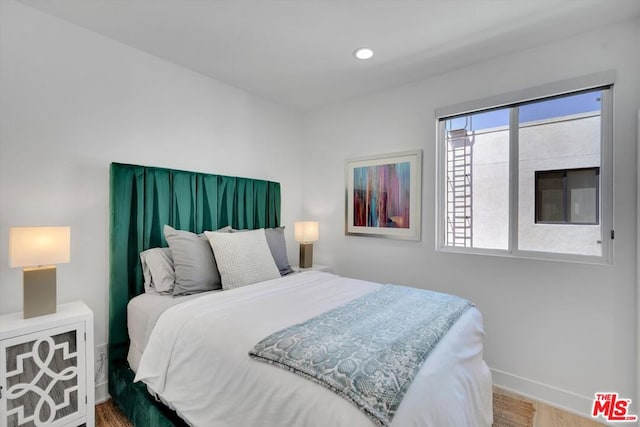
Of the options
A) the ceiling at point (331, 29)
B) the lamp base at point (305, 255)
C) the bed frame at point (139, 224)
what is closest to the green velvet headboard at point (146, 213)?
the bed frame at point (139, 224)

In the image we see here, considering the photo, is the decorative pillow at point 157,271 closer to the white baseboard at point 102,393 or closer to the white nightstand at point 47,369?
the white nightstand at point 47,369

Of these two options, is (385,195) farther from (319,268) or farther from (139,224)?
(139,224)

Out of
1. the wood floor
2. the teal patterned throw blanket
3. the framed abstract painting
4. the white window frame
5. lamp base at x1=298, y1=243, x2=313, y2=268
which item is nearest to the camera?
the teal patterned throw blanket

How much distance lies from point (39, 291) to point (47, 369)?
420 millimetres

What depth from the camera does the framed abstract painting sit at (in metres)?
2.86

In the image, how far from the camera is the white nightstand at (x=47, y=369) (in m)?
1.50

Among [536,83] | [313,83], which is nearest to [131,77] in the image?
[313,83]

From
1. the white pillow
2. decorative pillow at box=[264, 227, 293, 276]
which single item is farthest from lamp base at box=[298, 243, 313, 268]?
the white pillow

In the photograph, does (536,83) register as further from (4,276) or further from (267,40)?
(4,276)

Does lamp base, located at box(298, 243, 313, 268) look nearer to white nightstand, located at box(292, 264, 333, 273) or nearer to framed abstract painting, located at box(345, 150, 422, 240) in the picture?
white nightstand, located at box(292, 264, 333, 273)

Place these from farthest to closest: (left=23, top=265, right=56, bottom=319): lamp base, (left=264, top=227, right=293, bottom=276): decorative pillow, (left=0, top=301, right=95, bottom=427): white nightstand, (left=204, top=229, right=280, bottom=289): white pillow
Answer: (left=264, top=227, right=293, bottom=276): decorative pillow < (left=204, top=229, right=280, bottom=289): white pillow < (left=23, top=265, right=56, bottom=319): lamp base < (left=0, top=301, right=95, bottom=427): white nightstand

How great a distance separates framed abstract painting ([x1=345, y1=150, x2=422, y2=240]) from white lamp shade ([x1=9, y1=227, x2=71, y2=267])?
2439mm

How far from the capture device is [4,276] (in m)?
1.76

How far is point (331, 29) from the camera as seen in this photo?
6.75 ft
